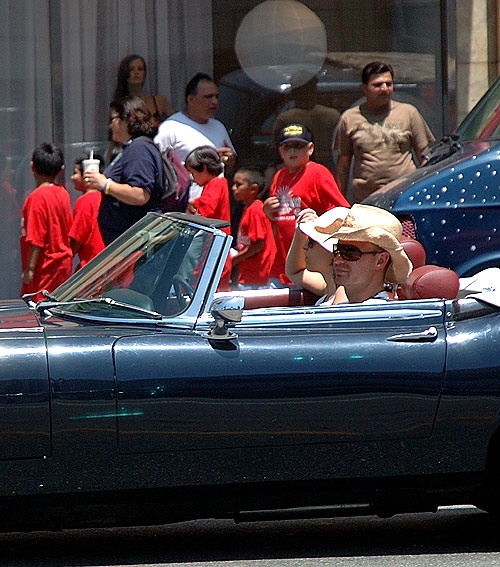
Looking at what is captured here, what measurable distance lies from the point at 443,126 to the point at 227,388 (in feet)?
22.4

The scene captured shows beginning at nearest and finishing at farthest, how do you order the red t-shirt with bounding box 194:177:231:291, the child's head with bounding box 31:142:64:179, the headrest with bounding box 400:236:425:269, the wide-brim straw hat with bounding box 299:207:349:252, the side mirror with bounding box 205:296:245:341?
the side mirror with bounding box 205:296:245:341
the wide-brim straw hat with bounding box 299:207:349:252
the headrest with bounding box 400:236:425:269
the red t-shirt with bounding box 194:177:231:291
the child's head with bounding box 31:142:64:179

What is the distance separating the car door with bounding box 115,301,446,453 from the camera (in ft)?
13.2

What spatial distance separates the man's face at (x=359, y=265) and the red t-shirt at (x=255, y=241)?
356 centimetres

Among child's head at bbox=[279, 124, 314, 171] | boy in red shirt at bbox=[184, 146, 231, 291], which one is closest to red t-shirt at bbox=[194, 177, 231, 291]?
boy in red shirt at bbox=[184, 146, 231, 291]

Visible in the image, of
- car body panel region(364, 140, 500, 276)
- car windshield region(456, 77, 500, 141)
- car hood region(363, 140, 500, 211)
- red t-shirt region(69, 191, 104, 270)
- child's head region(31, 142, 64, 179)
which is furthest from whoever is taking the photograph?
red t-shirt region(69, 191, 104, 270)

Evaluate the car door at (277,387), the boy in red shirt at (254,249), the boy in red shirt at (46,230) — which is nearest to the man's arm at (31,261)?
the boy in red shirt at (46,230)

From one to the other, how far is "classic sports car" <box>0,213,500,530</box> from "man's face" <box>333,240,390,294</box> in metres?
0.44

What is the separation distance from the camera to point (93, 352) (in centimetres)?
406

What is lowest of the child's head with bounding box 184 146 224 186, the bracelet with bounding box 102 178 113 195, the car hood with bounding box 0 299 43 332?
the car hood with bounding box 0 299 43 332

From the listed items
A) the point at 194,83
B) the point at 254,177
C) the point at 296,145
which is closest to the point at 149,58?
the point at 194,83

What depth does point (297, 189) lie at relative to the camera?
25.9ft

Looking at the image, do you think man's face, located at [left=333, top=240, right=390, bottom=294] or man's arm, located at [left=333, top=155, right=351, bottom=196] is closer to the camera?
man's face, located at [left=333, top=240, right=390, bottom=294]

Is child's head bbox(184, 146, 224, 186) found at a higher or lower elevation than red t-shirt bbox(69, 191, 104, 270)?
higher

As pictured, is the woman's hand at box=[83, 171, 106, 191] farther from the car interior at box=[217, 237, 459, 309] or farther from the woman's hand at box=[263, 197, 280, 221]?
the car interior at box=[217, 237, 459, 309]
